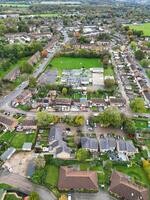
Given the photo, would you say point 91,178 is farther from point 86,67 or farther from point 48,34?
point 48,34

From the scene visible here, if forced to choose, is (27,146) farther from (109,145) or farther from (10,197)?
(109,145)

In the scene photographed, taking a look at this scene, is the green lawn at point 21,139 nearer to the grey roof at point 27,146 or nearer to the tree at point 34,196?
the grey roof at point 27,146

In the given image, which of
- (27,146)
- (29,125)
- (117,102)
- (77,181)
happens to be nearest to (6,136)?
(29,125)

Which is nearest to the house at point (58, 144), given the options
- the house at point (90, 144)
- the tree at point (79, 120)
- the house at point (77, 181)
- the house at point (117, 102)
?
the house at point (90, 144)

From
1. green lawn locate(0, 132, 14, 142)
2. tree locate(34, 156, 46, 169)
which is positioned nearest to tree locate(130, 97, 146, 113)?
green lawn locate(0, 132, 14, 142)

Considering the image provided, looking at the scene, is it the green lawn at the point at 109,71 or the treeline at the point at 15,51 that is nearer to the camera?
the green lawn at the point at 109,71

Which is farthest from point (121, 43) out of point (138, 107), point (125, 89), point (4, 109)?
point (4, 109)
